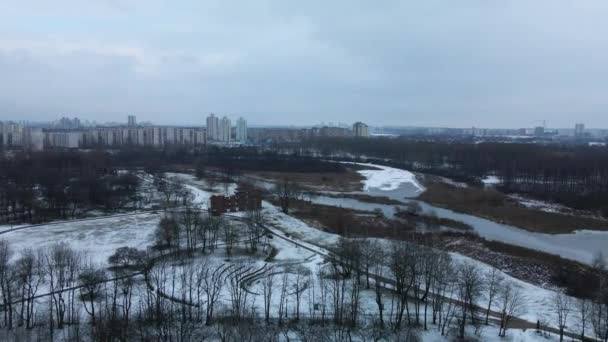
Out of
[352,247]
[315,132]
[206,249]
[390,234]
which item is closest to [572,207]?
[390,234]

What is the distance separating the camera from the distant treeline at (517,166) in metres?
30.4

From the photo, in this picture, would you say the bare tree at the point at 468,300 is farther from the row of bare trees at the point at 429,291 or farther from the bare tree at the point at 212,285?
the bare tree at the point at 212,285

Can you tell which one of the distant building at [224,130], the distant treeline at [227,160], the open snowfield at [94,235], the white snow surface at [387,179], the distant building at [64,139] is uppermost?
the distant building at [224,130]

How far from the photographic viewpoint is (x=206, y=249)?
16.6 metres

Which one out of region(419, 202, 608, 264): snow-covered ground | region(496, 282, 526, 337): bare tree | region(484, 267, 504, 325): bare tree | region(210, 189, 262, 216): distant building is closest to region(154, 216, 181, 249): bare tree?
region(210, 189, 262, 216): distant building

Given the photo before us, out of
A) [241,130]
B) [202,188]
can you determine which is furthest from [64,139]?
[202,188]

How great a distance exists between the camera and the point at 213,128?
99625 mm

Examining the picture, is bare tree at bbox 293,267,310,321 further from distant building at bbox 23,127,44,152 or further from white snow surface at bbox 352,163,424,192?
distant building at bbox 23,127,44,152

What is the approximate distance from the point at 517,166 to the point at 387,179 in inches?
476

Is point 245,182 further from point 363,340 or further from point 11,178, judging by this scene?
point 363,340

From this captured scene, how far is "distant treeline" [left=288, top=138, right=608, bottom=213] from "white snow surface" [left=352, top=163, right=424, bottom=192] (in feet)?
9.77

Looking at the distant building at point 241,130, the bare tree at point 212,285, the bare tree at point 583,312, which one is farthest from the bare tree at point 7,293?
the distant building at point 241,130

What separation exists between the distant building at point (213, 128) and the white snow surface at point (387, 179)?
58.1m

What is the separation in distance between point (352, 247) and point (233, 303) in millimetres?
4658
